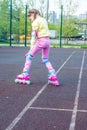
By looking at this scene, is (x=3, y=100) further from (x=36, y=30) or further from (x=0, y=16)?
(x=0, y=16)

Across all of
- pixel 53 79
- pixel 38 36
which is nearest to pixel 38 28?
pixel 38 36

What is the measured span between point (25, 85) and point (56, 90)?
3.14 feet

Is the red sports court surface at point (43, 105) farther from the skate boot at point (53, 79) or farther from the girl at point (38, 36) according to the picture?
the girl at point (38, 36)

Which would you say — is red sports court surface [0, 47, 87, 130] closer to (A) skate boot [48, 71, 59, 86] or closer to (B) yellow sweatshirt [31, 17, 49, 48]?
(A) skate boot [48, 71, 59, 86]

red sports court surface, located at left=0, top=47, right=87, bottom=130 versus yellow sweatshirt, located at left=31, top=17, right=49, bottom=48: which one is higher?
yellow sweatshirt, located at left=31, top=17, right=49, bottom=48

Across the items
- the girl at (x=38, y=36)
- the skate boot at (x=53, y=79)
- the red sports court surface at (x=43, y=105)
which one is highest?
the girl at (x=38, y=36)

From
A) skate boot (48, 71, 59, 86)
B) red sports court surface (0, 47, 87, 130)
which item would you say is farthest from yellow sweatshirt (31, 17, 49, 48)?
red sports court surface (0, 47, 87, 130)

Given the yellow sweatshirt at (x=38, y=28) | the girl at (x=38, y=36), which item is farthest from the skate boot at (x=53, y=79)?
the yellow sweatshirt at (x=38, y=28)

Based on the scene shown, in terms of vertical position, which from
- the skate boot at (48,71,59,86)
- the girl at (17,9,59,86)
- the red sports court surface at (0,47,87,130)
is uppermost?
the girl at (17,9,59,86)

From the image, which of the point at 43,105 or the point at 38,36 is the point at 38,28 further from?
the point at 43,105

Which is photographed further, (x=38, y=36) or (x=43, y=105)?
(x=38, y=36)

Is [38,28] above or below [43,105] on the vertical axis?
above

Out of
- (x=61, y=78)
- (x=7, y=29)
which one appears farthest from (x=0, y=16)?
(x=61, y=78)

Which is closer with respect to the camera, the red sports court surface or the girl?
the red sports court surface
